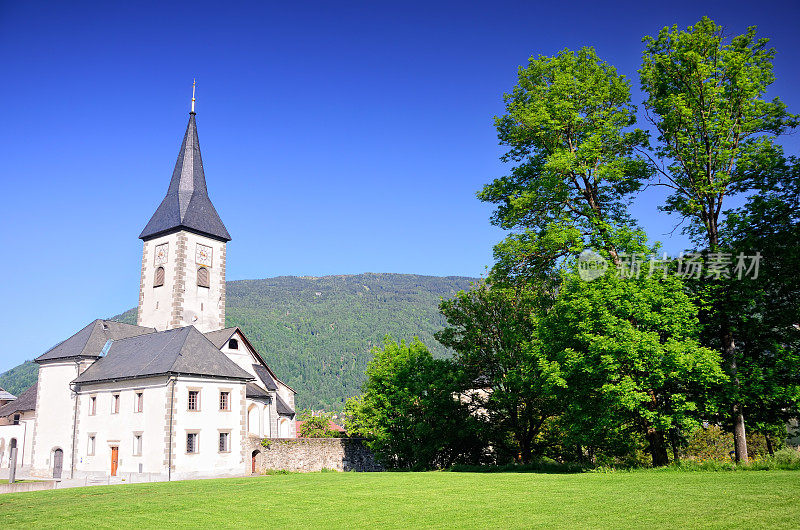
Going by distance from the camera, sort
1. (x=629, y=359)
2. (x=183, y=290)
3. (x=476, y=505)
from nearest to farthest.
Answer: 1. (x=476, y=505)
2. (x=629, y=359)
3. (x=183, y=290)

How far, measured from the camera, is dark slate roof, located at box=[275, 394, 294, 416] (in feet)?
163

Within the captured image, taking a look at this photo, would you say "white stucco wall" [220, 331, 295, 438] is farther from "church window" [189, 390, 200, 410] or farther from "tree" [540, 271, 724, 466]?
"tree" [540, 271, 724, 466]

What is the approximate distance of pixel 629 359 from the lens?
20.1 meters

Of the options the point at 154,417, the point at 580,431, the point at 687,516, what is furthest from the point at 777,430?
the point at 154,417

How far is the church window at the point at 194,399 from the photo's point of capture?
114 ft

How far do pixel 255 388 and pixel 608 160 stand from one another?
3144 centimetres

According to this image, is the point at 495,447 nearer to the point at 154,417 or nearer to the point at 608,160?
the point at 608,160

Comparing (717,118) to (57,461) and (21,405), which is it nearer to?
(57,461)

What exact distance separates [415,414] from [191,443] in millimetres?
13305

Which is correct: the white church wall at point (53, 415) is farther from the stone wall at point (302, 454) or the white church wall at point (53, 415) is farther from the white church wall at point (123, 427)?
the stone wall at point (302, 454)

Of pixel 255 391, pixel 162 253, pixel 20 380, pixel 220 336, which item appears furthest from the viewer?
pixel 20 380

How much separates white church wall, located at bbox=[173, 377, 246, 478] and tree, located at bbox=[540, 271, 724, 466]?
21.9 metres

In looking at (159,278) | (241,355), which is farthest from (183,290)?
(241,355)

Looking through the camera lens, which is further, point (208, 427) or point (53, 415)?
point (53, 415)
